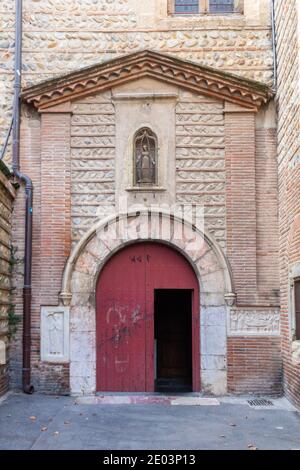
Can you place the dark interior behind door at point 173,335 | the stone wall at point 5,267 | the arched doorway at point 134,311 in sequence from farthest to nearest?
the dark interior behind door at point 173,335
the arched doorway at point 134,311
the stone wall at point 5,267

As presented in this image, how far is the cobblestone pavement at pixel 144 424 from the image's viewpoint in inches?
280

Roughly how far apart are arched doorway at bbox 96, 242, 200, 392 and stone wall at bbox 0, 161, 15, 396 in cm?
165

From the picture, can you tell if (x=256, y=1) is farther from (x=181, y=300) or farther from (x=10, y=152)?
(x=181, y=300)

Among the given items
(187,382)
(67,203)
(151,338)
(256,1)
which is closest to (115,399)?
(151,338)

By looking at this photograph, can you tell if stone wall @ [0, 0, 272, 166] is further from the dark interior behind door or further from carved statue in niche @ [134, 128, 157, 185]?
the dark interior behind door

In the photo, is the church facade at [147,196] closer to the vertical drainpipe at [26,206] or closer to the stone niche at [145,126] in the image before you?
the stone niche at [145,126]

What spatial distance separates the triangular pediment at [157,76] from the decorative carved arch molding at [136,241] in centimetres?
255

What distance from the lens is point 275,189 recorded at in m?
11.0

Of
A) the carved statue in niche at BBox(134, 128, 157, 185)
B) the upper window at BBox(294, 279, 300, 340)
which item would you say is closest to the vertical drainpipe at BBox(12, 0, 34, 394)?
the carved statue in niche at BBox(134, 128, 157, 185)

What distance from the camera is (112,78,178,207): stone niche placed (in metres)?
10.9

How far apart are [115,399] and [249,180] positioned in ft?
15.5

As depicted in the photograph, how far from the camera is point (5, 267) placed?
10422 millimetres

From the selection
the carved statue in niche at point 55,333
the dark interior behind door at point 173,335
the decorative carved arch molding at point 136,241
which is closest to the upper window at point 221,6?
the decorative carved arch molding at point 136,241

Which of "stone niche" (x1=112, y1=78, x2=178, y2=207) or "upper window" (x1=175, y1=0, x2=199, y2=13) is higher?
"upper window" (x1=175, y1=0, x2=199, y2=13)
